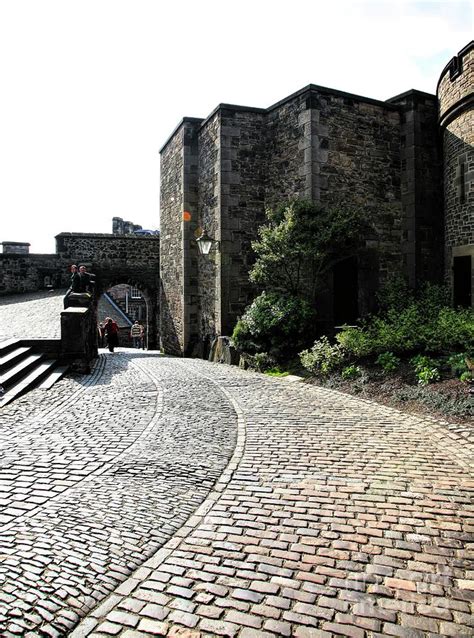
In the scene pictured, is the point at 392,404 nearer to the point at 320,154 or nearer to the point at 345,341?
the point at 345,341

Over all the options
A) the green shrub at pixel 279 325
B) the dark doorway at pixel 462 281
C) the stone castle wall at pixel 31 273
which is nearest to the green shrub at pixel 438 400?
the green shrub at pixel 279 325

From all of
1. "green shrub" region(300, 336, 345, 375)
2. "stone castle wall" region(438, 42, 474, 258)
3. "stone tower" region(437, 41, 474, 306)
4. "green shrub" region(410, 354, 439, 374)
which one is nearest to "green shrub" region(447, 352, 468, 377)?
→ "green shrub" region(410, 354, 439, 374)

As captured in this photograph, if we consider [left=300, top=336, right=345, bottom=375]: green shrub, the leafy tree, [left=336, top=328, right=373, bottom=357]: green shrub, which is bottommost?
[left=300, top=336, right=345, bottom=375]: green shrub

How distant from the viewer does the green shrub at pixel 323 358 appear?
10750 mm

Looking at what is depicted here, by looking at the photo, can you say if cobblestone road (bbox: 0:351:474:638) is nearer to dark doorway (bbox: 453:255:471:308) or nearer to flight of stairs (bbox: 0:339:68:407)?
flight of stairs (bbox: 0:339:68:407)

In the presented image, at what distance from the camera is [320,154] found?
47.0 feet

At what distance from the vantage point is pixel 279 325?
41.7ft

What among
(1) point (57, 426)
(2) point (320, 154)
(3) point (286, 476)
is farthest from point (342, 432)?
(2) point (320, 154)

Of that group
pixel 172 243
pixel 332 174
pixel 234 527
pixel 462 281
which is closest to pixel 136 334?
pixel 172 243

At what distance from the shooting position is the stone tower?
13.3 metres

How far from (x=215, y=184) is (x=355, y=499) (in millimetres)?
13561

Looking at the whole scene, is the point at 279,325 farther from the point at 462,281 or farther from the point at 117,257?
the point at 117,257

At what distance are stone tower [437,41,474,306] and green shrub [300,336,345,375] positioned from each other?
194 inches

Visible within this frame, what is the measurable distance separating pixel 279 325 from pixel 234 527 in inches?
355
